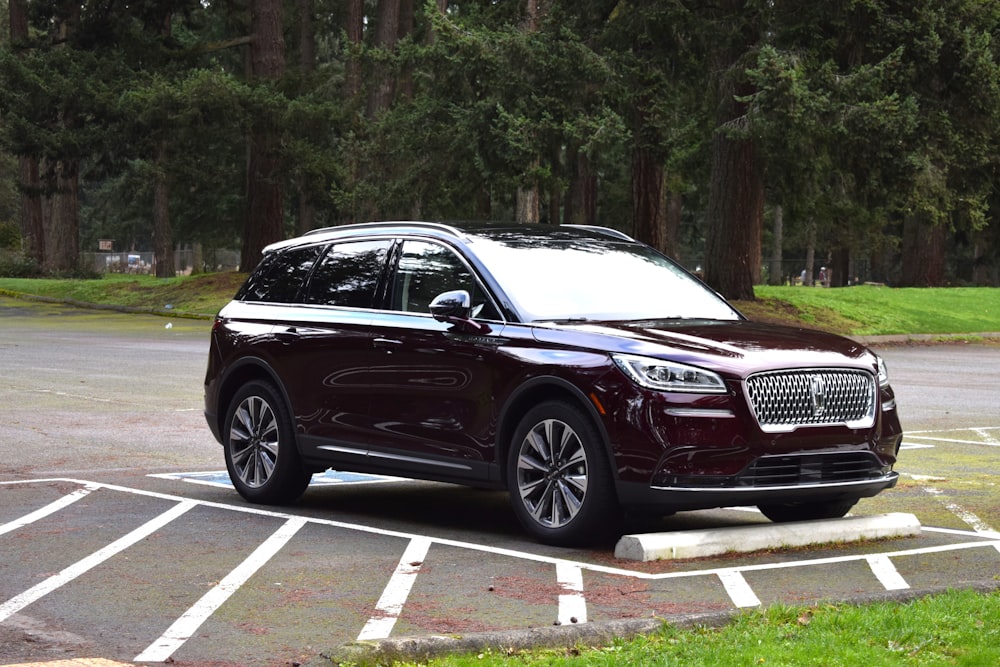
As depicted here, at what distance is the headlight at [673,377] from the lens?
28.6ft

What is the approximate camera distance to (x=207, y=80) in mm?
41438

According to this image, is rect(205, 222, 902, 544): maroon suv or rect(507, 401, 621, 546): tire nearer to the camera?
rect(205, 222, 902, 544): maroon suv

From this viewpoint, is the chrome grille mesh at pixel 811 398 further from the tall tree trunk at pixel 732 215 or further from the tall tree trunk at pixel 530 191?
the tall tree trunk at pixel 530 191

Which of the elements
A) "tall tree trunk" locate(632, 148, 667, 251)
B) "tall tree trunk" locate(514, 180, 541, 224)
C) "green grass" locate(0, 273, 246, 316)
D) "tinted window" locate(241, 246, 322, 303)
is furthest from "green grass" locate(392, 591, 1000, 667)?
"tall tree trunk" locate(514, 180, 541, 224)

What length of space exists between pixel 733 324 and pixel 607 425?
4.79 feet

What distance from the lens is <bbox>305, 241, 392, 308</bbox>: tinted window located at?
10828mm

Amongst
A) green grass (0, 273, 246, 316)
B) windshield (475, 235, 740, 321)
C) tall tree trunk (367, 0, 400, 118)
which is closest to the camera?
windshield (475, 235, 740, 321)

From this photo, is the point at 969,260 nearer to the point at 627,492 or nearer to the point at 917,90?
the point at 917,90

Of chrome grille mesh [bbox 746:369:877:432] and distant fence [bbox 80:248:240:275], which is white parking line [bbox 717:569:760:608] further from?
distant fence [bbox 80:248:240:275]

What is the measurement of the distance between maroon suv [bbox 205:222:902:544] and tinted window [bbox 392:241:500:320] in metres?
0.01

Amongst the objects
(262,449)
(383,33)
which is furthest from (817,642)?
(383,33)

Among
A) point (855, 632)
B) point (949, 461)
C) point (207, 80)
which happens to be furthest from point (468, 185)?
point (855, 632)

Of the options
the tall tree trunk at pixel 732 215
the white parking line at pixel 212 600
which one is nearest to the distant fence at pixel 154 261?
the tall tree trunk at pixel 732 215

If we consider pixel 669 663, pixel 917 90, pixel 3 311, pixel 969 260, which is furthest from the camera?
pixel 969 260
